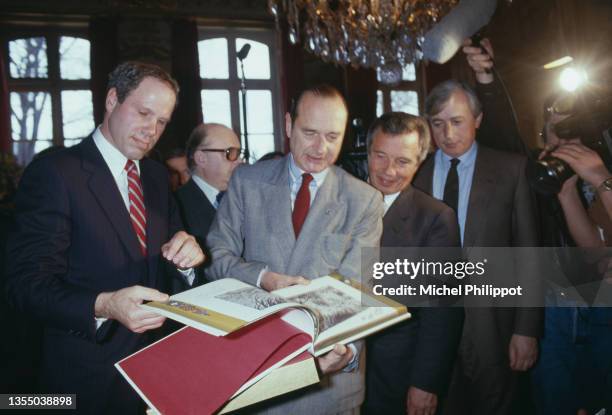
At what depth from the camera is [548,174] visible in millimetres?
1587

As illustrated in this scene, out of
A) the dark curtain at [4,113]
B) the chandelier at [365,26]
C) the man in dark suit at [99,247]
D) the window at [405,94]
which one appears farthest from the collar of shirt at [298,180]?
the dark curtain at [4,113]

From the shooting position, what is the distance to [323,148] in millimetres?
1619

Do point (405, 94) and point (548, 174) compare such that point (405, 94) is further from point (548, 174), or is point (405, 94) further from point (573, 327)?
point (548, 174)

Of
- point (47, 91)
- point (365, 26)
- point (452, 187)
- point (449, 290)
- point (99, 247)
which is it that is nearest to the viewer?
point (99, 247)

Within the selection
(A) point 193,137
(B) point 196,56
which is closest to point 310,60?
(B) point 196,56

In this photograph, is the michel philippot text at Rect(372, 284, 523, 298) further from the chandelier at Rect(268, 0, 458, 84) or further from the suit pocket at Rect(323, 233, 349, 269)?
the chandelier at Rect(268, 0, 458, 84)

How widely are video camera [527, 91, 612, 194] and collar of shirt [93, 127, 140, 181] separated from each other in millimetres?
1576

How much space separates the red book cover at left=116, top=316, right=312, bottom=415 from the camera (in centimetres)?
90

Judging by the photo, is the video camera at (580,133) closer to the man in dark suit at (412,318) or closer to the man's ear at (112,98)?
the man in dark suit at (412,318)

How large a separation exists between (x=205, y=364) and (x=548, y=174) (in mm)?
1395

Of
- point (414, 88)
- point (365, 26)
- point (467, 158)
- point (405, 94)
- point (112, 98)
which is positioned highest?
point (414, 88)

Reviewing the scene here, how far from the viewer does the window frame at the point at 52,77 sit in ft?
24.8

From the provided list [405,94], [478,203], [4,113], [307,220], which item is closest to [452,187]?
[478,203]

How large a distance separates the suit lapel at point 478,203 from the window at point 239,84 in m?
6.45
